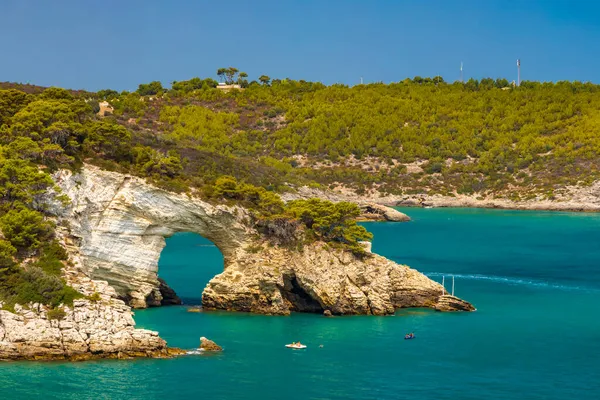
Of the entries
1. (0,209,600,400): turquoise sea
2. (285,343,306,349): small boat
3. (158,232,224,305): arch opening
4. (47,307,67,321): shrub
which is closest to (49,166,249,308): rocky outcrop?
(0,209,600,400): turquoise sea

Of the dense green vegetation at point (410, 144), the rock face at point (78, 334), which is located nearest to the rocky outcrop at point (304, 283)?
the rock face at point (78, 334)

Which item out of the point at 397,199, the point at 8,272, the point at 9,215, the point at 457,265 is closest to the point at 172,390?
the point at 8,272

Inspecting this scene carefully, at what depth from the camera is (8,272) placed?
41.6 meters

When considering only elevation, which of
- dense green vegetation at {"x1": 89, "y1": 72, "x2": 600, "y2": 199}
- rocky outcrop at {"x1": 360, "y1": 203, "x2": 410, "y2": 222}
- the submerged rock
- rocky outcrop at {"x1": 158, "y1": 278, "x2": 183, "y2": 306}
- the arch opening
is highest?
dense green vegetation at {"x1": 89, "y1": 72, "x2": 600, "y2": 199}

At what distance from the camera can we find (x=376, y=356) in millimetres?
45219

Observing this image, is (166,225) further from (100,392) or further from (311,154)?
(311,154)

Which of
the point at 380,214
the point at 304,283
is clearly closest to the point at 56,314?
the point at 304,283

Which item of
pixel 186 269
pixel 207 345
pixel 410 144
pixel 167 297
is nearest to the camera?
pixel 207 345

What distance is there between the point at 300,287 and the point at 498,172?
426 feet

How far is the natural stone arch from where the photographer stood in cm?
5103

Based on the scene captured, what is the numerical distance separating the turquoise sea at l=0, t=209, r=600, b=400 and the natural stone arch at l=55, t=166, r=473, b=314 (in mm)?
1249

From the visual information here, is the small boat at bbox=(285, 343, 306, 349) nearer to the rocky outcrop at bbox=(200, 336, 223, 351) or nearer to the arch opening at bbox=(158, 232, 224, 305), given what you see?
the rocky outcrop at bbox=(200, 336, 223, 351)

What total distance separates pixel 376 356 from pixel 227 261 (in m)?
13.6

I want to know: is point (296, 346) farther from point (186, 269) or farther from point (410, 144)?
point (410, 144)
